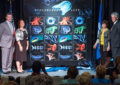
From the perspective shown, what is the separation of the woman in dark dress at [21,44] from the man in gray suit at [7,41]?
0.15 m

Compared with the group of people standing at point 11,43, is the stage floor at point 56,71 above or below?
below

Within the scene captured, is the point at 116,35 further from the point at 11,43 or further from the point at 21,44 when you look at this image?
the point at 11,43

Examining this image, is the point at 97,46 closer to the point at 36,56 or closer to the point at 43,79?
the point at 36,56

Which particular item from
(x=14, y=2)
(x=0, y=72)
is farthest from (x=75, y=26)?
(x=0, y=72)

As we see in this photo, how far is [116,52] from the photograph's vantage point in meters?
6.07

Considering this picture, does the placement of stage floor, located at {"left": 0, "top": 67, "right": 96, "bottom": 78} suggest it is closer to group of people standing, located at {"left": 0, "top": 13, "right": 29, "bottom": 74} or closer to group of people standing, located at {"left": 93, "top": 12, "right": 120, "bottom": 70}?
→ group of people standing, located at {"left": 0, "top": 13, "right": 29, "bottom": 74}

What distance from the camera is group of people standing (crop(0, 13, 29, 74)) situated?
20.3 ft

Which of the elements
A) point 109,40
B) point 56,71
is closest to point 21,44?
point 56,71

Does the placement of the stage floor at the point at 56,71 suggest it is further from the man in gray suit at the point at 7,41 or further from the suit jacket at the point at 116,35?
the suit jacket at the point at 116,35

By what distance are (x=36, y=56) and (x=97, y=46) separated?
1677mm

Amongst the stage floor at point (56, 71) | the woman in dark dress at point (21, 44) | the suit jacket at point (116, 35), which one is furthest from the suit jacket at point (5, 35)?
the suit jacket at point (116, 35)

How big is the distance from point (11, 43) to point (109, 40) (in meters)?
2.38

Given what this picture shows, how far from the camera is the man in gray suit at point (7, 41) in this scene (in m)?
6.19

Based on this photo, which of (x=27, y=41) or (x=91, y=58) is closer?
(x=27, y=41)
